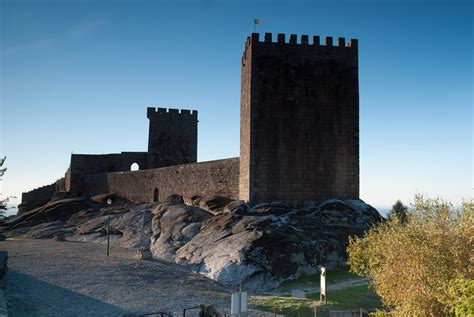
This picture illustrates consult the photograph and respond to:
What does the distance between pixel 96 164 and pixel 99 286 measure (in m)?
37.5

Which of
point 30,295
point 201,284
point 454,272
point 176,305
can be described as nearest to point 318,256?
point 201,284

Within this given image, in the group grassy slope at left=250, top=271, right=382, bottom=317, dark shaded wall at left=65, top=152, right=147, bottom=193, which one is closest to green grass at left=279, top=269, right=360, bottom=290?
A: grassy slope at left=250, top=271, right=382, bottom=317

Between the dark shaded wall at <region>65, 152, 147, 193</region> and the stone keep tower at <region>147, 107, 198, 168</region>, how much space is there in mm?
2663

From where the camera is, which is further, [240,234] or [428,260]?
[240,234]

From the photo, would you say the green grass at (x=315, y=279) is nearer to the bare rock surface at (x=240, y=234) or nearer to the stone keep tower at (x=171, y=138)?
the bare rock surface at (x=240, y=234)

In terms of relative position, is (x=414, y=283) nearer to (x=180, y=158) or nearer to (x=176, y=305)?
(x=176, y=305)

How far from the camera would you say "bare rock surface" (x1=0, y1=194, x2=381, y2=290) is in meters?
19.5

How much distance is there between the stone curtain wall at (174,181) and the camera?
29500 millimetres

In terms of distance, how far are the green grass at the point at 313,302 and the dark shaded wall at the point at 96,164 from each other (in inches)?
1456

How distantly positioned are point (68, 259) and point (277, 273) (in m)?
10.7

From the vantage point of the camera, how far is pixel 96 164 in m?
53.0

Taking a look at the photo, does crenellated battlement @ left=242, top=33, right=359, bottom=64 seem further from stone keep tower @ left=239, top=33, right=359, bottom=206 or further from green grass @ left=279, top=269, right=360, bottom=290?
green grass @ left=279, top=269, right=360, bottom=290

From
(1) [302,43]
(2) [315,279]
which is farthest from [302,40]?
(2) [315,279]

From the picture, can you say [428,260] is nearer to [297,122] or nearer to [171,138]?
[297,122]
